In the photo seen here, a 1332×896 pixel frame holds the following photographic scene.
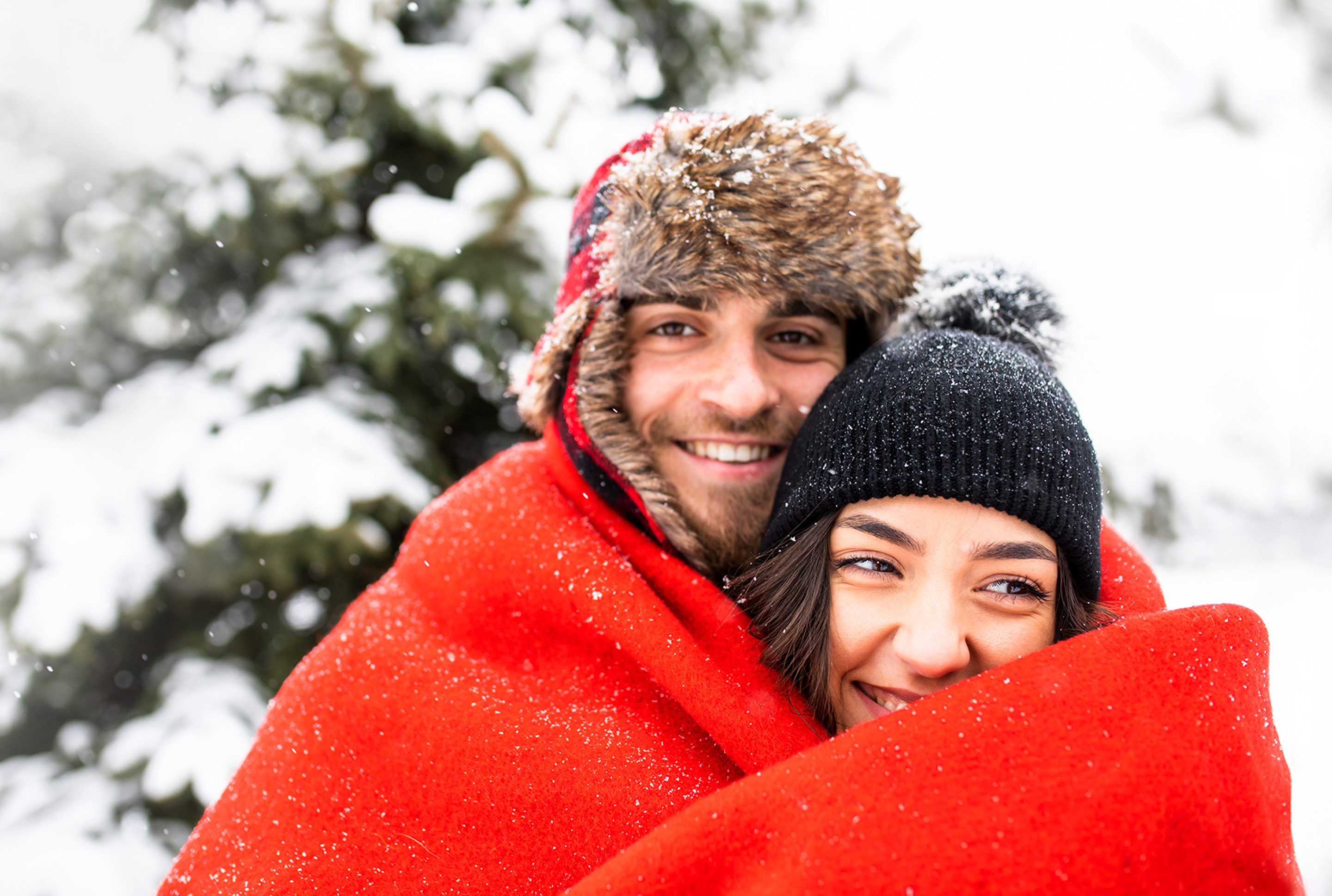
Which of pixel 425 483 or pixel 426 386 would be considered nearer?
pixel 425 483

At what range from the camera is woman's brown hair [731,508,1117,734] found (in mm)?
1542

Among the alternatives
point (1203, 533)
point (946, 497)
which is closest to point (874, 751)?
point (946, 497)

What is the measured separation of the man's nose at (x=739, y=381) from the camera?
1.86 m

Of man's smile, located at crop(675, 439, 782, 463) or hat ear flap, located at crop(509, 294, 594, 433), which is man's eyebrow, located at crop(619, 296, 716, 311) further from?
man's smile, located at crop(675, 439, 782, 463)

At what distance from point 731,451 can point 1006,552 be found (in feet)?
2.38

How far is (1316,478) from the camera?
409 cm

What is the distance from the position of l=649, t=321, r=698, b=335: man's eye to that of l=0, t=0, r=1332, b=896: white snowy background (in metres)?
0.68

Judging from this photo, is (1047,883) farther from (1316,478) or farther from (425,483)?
(1316,478)

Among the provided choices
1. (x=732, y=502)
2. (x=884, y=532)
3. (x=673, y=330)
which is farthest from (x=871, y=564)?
(x=673, y=330)

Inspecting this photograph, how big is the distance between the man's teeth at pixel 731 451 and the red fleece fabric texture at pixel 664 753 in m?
0.27

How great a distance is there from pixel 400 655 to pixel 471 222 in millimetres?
1543

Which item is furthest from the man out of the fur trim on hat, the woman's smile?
the woman's smile

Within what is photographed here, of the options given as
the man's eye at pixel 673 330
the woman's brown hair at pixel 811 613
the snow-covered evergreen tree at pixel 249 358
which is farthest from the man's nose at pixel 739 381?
the snow-covered evergreen tree at pixel 249 358

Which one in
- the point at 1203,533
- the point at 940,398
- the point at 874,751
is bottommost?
the point at 874,751
